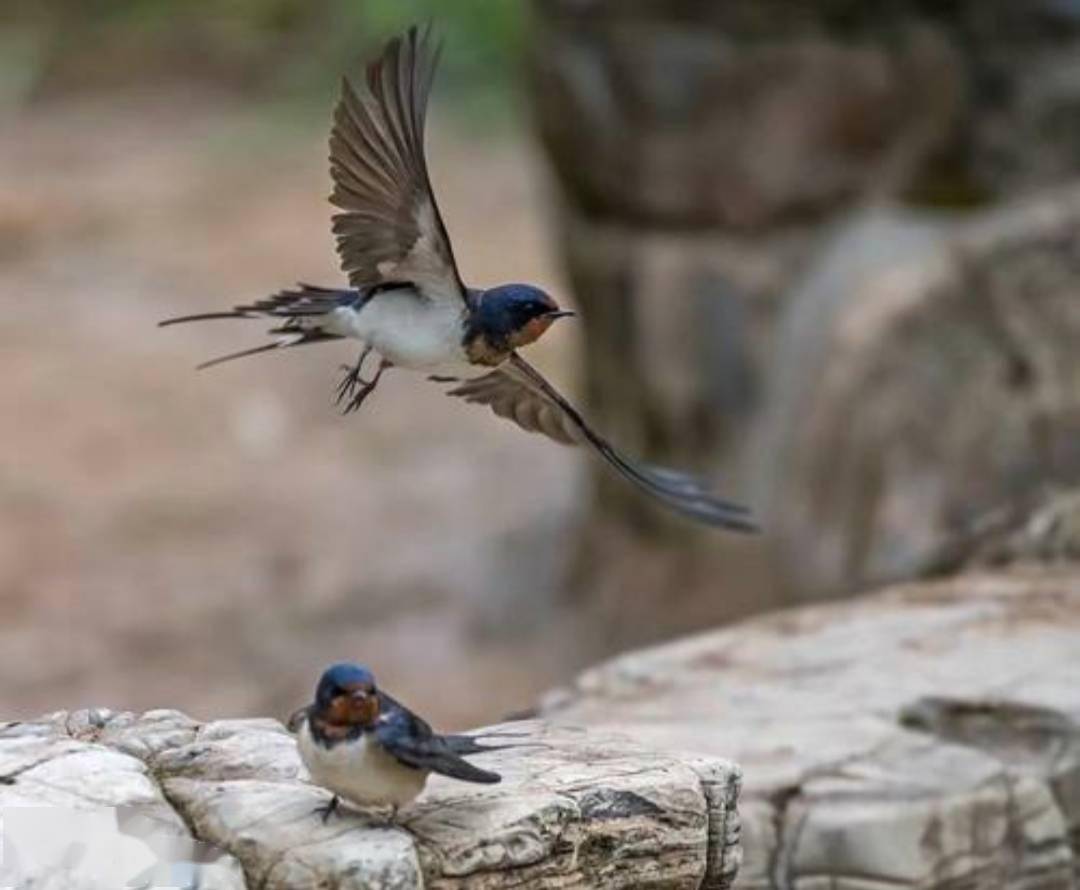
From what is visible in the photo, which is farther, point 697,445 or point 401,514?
point 401,514

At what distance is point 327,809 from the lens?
2.30m

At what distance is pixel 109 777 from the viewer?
2.35 meters

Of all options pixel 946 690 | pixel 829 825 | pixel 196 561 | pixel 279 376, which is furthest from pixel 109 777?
pixel 279 376

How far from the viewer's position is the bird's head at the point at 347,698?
2160 millimetres

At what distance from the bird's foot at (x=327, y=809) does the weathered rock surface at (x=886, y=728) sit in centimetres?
79

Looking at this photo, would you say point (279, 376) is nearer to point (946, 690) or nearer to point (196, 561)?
point (196, 561)

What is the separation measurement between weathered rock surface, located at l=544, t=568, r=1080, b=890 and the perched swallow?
867mm

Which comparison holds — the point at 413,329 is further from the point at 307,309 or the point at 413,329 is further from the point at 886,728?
the point at 886,728

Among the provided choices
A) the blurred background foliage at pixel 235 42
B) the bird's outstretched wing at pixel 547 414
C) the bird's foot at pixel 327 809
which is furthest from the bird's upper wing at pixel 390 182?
the blurred background foliage at pixel 235 42

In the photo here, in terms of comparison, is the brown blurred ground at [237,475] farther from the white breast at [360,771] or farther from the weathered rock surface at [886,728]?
the white breast at [360,771]

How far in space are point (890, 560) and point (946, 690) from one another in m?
1.21

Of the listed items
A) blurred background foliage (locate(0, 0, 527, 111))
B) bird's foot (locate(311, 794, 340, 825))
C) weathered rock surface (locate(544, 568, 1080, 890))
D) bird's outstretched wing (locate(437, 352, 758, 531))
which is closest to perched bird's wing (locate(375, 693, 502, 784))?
bird's foot (locate(311, 794, 340, 825))

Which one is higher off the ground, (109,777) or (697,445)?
(697,445)

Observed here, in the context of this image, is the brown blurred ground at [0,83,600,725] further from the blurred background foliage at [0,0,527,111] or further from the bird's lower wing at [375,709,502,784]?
the bird's lower wing at [375,709,502,784]
